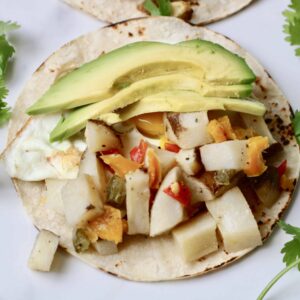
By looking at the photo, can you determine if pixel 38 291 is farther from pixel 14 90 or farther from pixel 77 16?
pixel 77 16

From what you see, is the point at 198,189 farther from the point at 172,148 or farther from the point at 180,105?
the point at 180,105

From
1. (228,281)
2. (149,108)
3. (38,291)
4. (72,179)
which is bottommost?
(38,291)

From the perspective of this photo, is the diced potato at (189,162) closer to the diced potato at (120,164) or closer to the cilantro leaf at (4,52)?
the diced potato at (120,164)

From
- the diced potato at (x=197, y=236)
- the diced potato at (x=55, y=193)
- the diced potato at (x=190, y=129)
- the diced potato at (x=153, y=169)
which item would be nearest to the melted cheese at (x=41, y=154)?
the diced potato at (x=55, y=193)

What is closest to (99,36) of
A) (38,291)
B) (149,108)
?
(149,108)

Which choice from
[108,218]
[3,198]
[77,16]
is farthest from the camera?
[77,16]

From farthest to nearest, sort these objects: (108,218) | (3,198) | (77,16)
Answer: (77,16) < (3,198) < (108,218)

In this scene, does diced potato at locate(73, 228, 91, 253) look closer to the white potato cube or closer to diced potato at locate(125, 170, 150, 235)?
diced potato at locate(125, 170, 150, 235)

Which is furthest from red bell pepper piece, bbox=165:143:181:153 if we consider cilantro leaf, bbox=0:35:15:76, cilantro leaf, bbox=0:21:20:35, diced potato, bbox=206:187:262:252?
cilantro leaf, bbox=0:21:20:35
